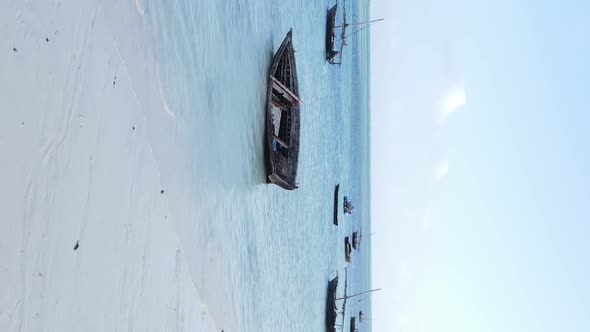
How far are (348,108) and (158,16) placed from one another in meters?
13.3

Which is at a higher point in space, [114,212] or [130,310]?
[114,212]

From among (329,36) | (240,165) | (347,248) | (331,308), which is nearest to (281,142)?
(240,165)

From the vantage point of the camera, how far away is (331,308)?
1078cm

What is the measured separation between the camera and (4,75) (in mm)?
1806

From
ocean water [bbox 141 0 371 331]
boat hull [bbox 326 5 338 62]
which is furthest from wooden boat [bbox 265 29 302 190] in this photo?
boat hull [bbox 326 5 338 62]

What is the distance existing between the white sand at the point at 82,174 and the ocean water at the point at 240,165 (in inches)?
14.9

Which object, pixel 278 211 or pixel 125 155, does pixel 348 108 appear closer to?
pixel 278 211

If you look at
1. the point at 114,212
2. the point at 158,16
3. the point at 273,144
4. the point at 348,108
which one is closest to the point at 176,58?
the point at 158,16

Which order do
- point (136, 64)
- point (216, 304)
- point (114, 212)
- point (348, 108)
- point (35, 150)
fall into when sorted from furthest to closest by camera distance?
point (348, 108) → point (216, 304) → point (136, 64) → point (114, 212) → point (35, 150)

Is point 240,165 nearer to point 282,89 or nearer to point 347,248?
point 282,89

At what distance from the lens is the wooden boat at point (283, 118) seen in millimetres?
6281

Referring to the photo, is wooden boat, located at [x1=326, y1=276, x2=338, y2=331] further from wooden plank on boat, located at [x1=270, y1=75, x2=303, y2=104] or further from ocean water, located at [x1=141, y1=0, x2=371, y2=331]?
wooden plank on boat, located at [x1=270, y1=75, x2=303, y2=104]

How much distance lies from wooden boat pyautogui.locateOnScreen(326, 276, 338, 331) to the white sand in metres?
7.75

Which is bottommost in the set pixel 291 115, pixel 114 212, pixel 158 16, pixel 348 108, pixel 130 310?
pixel 130 310
